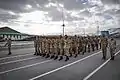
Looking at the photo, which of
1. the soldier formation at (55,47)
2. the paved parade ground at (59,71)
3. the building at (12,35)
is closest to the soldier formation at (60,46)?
the soldier formation at (55,47)

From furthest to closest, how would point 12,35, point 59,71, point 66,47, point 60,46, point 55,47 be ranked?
point 12,35 < point 55,47 < point 60,46 < point 66,47 < point 59,71

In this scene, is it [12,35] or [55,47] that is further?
[12,35]

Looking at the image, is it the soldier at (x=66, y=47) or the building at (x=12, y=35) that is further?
the building at (x=12, y=35)

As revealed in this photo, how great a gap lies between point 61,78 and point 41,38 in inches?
274

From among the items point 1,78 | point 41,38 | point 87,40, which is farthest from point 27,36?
point 1,78

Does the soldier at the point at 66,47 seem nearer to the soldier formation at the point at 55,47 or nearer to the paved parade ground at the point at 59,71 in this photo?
the soldier formation at the point at 55,47

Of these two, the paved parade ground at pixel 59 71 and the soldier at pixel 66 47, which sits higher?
the soldier at pixel 66 47

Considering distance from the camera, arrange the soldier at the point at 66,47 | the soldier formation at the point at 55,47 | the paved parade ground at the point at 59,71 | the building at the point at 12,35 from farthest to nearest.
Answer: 1. the building at the point at 12,35
2. the soldier formation at the point at 55,47
3. the soldier at the point at 66,47
4. the paved parade ground at the point at 59,71

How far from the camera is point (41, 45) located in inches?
485

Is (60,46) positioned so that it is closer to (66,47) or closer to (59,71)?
(66,47)

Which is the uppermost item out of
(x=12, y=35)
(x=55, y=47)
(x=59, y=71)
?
(x=12, y=35)

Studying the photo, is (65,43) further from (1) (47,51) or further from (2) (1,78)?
(2) (1,78)

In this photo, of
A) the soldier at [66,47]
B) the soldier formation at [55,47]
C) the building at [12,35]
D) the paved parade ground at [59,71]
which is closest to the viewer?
the paved parade ground at [59,71]

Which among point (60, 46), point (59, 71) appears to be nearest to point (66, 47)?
point (60, 46)
